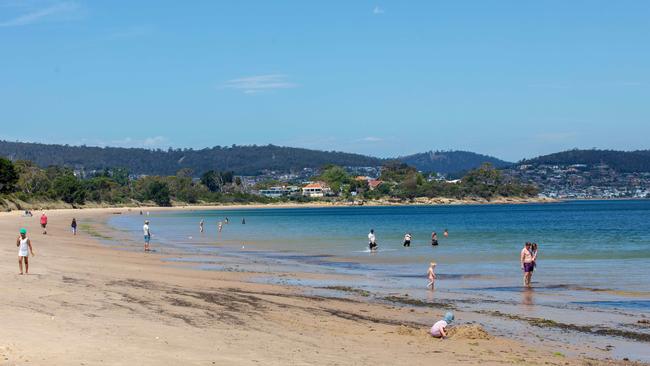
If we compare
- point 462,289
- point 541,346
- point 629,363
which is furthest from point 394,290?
point 629,363

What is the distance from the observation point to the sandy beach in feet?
37.3

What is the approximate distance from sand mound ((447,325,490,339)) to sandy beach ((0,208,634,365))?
0.02m

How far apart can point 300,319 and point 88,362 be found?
6.34m

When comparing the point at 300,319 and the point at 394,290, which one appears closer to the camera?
the point at 300,319

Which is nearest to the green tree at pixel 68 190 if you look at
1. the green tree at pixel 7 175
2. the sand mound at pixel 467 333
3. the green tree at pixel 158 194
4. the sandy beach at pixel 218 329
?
the green tree at pixel 7 175

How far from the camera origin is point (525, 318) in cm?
1811

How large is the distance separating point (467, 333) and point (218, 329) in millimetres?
4685

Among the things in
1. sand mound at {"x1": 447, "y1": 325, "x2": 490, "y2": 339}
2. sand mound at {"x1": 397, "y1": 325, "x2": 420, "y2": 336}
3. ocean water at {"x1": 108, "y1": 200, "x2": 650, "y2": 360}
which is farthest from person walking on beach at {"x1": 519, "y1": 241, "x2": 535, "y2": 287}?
sand mound at {"x1": 397, "y1": 325, "x2": 420, "y2": 336}

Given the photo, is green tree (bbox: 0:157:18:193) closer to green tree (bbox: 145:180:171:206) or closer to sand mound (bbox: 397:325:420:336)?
green tree (bbox: 145:180:171:206)

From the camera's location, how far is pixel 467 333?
49.0ft

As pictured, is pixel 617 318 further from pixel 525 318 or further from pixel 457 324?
pixel 457 324

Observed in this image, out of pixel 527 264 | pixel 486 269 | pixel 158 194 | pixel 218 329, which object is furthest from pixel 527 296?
pixel 158 194

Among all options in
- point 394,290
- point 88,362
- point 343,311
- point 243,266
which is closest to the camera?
point 88,362

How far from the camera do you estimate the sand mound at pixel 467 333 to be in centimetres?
1482
